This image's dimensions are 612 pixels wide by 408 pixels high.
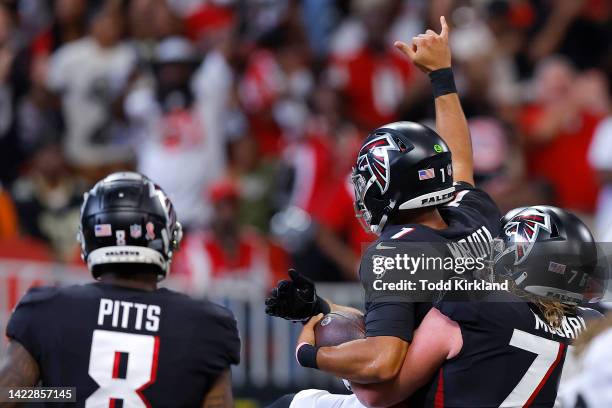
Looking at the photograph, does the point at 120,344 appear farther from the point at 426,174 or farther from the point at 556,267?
the point at 556,267

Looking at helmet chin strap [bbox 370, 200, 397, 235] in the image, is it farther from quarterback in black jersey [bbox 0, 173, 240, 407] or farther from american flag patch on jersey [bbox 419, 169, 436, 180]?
quarterback in black jersey [bbox 0, 173, 240, 407]

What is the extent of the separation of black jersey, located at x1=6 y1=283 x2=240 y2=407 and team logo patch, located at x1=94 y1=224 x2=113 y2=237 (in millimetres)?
254

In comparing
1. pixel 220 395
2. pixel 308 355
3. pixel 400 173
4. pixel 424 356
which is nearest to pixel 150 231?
pixel 220 395

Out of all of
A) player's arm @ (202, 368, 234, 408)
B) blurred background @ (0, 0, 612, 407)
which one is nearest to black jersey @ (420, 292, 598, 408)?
player's arm @ (202, 368, 234, 408)

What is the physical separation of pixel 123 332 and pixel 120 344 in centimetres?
6

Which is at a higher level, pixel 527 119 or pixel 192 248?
pixel 527 119

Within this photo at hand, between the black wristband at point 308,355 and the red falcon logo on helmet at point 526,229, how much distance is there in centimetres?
100

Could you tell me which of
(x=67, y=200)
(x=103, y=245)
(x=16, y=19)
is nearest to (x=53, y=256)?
(x=67, y=200)

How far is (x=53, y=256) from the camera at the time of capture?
38.8 feet

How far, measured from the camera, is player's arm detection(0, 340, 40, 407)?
5.50 meters

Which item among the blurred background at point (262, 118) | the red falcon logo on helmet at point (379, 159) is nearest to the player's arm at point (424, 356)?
the red falcon logo on helmet at point (379, 159)

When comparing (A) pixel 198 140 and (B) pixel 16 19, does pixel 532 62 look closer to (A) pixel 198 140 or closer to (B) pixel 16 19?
(A) pixel 198 140

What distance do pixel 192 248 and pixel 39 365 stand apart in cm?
579

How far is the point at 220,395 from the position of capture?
5750 mm
